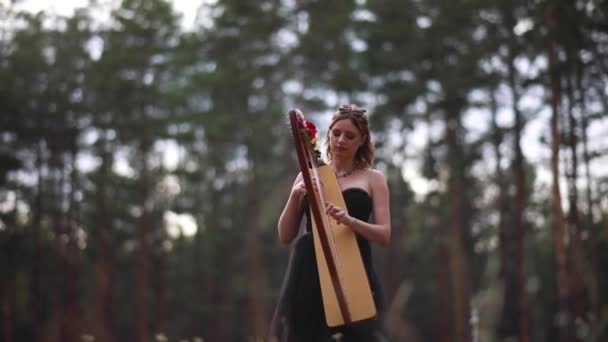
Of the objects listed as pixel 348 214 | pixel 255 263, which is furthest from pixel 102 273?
pixel 348 214

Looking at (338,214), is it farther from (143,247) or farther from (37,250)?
(37,250)

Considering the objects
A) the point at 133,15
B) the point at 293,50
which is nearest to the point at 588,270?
the point at 293,50

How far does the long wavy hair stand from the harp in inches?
10.4

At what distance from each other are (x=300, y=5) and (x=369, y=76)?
324 centimetres

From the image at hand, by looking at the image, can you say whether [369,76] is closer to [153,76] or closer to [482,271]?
[153,76]

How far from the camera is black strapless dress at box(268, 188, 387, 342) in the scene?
13.0ft

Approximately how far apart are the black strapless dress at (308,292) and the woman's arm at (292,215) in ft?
0.15

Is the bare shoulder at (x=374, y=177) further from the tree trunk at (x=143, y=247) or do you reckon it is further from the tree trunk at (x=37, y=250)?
the tree trunk at (x=37, y=250)

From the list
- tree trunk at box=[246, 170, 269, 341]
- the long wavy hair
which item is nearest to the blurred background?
tree trunk at box=[246, 170, 269, 341]

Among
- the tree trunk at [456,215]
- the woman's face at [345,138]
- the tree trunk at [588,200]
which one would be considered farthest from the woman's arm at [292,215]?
the tree trunk at [456,215]

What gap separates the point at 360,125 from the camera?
13.4ft

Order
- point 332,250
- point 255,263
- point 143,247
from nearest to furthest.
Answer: point 332,250 < point 143,247 < point 255,263

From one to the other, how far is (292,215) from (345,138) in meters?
0.47

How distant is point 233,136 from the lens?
1099 inches
